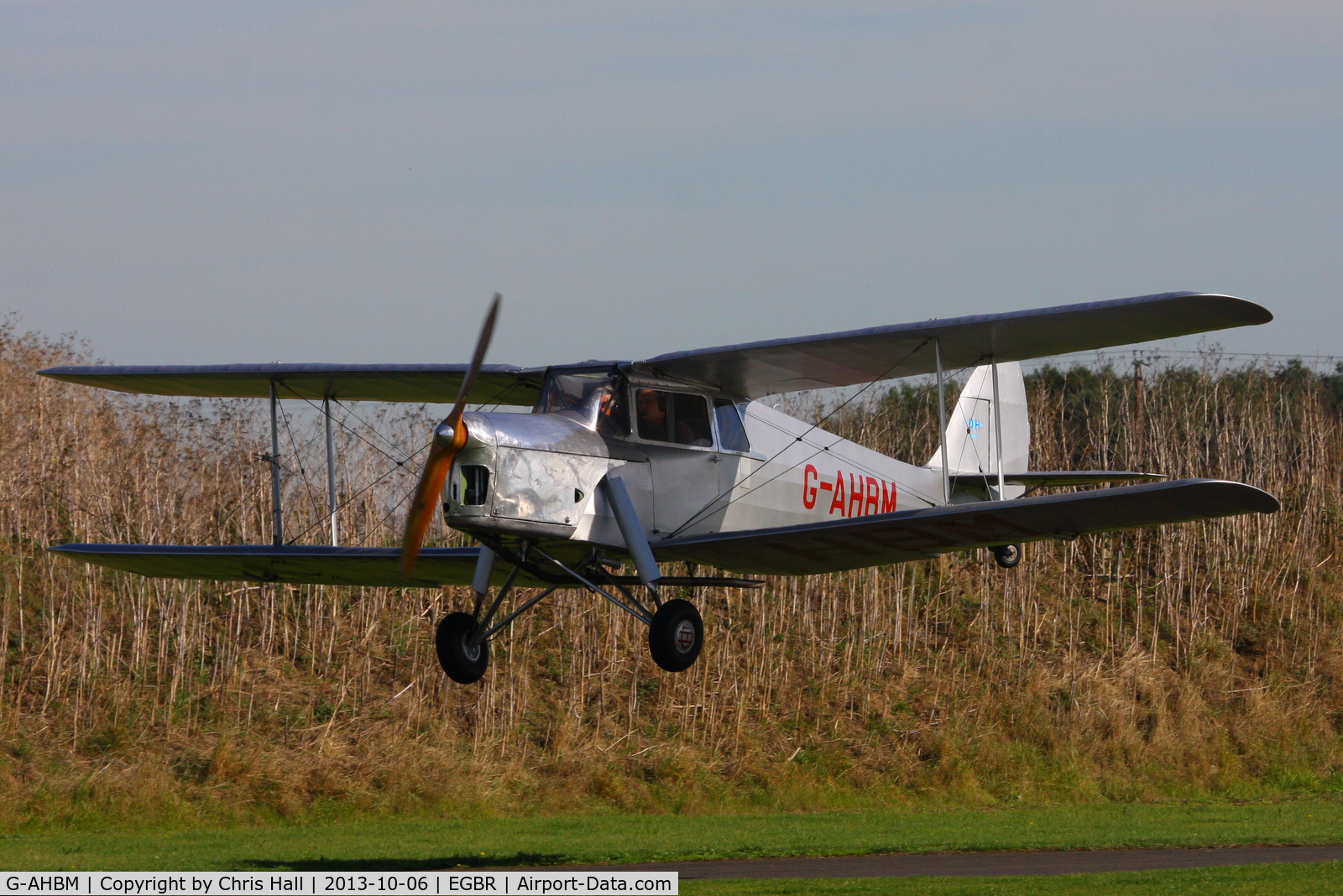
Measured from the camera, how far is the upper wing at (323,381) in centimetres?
1461

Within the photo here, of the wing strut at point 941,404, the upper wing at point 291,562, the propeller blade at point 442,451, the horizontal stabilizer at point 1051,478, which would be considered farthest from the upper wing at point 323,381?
the horizontal stabilizer at point 1051,478

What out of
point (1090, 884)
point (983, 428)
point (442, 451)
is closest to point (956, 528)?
point (442, 451)

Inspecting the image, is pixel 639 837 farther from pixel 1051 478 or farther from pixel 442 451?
pixel 442 451

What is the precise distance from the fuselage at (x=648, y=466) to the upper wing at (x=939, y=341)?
37 centimetres

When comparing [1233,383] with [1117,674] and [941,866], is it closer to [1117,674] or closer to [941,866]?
[1117,674]

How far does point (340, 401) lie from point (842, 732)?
12.3 meters

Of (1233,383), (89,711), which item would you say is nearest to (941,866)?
(89,711)

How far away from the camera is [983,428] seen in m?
18.9

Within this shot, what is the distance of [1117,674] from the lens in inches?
1052

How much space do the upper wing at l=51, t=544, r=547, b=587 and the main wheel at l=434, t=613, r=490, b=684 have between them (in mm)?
1076

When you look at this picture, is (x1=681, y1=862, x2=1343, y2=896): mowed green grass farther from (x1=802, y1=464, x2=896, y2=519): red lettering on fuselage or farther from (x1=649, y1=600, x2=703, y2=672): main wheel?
(x1=802, y1=464, x2=896, y2=519): red lettering on fuselage

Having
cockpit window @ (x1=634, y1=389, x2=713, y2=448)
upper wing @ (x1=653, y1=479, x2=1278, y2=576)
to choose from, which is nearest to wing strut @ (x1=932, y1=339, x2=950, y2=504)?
upper wing @ (x1=653, y1=479, x2=1278, y2=576)

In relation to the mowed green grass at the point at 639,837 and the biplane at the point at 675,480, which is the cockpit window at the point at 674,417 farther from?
the mowed green grass at the point at 639,837

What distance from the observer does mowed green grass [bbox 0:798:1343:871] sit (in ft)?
56.7
